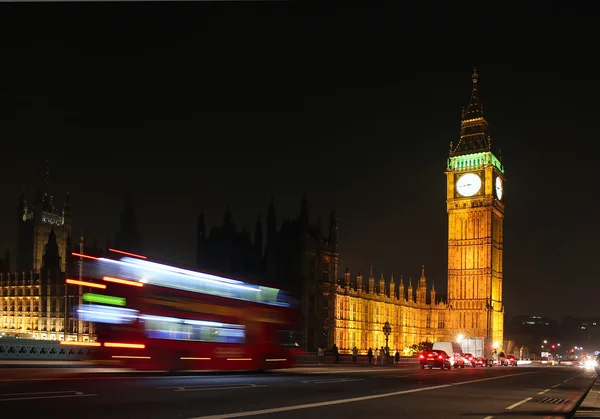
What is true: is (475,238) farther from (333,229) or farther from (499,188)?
(333,229)

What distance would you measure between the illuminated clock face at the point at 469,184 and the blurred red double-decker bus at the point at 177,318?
79.8m

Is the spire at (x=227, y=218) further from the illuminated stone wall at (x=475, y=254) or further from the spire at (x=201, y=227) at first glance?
the illuminated stone wall at (x=475, y=254)

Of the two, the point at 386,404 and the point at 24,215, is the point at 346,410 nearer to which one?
the point at 386,404

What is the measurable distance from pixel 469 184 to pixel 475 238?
26.1ft

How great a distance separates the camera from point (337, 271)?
2938 inches

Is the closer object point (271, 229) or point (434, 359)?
point (434, 359)

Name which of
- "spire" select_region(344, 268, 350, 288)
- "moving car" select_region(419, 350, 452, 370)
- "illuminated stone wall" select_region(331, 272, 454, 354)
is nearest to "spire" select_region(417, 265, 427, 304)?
"illuminated stone wall" select_region(331, 272, 454, 354)

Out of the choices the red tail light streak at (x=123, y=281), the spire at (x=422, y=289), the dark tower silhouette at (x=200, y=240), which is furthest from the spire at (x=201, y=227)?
the red tail light streak at (x=123, y=281)

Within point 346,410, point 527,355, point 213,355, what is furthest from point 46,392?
point 527,355

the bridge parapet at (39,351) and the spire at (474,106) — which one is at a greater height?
the spire at (474,106)

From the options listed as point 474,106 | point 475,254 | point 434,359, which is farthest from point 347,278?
point 474,106

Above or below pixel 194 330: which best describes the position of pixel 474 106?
above

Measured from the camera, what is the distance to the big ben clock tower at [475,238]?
100m

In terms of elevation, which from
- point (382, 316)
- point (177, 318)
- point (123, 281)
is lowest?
point (382, 316)
